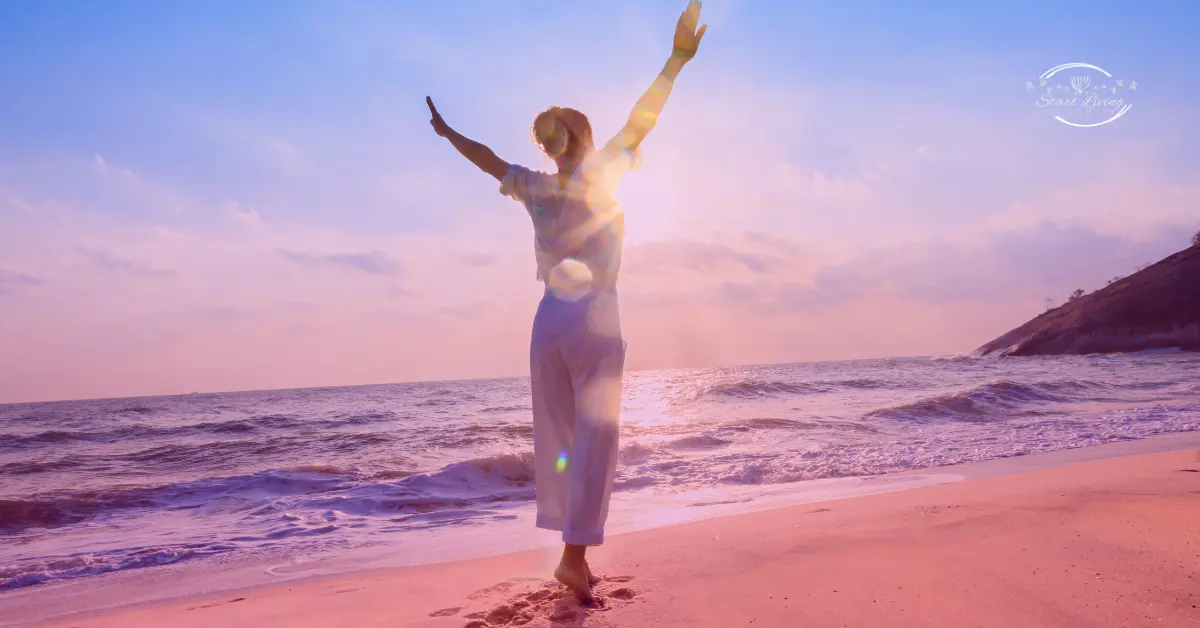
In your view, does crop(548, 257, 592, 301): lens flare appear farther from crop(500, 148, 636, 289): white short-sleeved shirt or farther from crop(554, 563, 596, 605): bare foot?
crop(554, 563, 596, 605): bare foot

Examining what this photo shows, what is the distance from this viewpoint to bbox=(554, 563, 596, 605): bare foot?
97.0 inches

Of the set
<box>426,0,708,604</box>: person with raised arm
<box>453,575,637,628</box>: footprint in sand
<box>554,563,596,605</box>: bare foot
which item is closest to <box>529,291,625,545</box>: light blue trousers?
<box>426,0,708,604</box>: person with raised arm

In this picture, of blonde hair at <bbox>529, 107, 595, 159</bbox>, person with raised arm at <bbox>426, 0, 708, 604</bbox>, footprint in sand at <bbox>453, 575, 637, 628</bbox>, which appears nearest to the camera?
footprint in sand at <bbox>453, 575, 637, 628</bbox>

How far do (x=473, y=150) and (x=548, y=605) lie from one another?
5.77 feet

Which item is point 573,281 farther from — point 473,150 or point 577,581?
point 577,581

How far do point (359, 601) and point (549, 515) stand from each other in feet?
3.30

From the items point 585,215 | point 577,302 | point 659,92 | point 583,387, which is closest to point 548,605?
point 583,387

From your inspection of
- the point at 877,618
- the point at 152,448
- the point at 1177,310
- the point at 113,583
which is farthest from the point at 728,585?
the point at 1177,310

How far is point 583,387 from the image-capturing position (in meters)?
2.51

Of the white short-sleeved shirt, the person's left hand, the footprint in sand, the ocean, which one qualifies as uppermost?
the person's left hand

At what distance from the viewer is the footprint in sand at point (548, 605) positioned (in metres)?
2.38

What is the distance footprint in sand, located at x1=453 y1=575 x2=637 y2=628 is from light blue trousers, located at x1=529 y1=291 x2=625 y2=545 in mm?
233

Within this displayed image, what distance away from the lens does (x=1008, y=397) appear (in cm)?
1541

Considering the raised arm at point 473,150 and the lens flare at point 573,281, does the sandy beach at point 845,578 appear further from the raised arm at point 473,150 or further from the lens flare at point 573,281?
the raised arm at point 473,150
